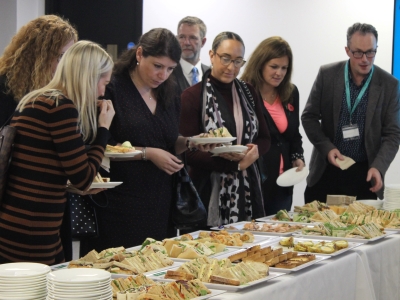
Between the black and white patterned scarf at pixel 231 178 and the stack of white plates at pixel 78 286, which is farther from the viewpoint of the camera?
the black and white patterned scarf at pixel 231 178

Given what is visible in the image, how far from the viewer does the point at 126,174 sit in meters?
2.91

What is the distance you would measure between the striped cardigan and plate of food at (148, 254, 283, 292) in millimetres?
446

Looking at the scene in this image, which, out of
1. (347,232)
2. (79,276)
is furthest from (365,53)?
(79,276)

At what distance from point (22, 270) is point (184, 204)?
1544mm

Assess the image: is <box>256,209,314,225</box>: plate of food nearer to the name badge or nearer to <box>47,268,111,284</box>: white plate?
the name badge

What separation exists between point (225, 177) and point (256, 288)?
1.61 metres

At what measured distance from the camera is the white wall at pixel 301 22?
19.0 ft

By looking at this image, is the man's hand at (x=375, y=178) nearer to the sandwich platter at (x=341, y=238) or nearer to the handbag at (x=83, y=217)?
the sandwich platter at (x=341, y=238)

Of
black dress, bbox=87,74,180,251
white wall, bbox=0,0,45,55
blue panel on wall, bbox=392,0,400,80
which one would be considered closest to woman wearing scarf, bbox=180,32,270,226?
black dress, bbox=87,74,180,251

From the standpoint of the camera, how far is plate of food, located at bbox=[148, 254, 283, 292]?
1.79m

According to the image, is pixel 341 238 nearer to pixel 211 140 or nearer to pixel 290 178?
pixel 211 140

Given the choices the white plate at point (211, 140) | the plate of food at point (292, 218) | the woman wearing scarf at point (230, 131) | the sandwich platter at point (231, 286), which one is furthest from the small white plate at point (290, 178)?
the sandwich platter at point (231, 286)

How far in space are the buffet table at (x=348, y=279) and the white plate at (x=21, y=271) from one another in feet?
1.42

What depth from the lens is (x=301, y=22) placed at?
6.18m
